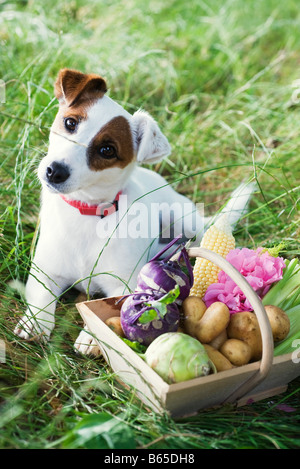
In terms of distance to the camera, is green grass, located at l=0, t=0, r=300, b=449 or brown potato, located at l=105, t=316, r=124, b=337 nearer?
green grass, located at l=0, t=0, r=300, b=449

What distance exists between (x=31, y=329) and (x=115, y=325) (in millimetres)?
392

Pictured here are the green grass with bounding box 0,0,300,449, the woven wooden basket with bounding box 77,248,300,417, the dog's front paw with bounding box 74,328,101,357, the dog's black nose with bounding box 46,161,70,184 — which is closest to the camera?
the woven wooden basket with bounding box 77,248,300,417

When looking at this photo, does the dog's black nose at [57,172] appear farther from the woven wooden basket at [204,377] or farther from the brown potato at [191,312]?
the brown potato at [191,312]

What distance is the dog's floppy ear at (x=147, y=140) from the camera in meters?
2.21

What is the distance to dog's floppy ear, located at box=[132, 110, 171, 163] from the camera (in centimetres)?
221

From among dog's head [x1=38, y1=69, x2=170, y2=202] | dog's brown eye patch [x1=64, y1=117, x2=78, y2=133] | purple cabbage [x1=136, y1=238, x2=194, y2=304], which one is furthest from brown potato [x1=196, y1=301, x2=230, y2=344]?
dog's brown eye patch [x1=64, y1=117, x2=78, y2=133]

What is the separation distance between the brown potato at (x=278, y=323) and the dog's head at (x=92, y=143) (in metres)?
0.84

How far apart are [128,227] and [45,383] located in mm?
777

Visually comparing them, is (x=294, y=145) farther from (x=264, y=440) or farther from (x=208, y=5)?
(x=208, y=5)

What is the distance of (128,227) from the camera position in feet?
7.66

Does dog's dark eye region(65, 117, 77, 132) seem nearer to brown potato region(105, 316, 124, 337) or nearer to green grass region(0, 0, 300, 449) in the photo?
green grass region(0, 0, 300, 449)

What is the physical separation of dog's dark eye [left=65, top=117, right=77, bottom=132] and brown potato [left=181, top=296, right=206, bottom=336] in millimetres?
832

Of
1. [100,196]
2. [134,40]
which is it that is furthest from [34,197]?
[134,40]

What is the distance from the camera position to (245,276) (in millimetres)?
2096
